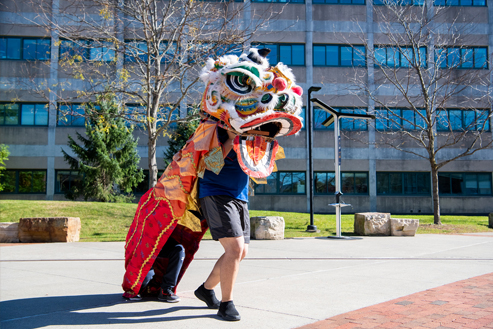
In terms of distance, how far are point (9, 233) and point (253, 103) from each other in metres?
9.57

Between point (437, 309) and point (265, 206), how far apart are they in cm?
2301

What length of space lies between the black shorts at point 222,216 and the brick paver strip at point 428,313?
95 centimetres

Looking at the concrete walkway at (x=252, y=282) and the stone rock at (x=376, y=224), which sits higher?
the stone rock at (x=376, y=224)

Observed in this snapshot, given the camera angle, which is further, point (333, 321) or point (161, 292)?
point (161, 292)

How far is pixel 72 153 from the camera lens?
87.5 ft

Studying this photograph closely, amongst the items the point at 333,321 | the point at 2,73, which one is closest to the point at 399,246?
the point at 333,321

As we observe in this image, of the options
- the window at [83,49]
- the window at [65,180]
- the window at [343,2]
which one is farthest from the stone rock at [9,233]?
the window at [343,2]

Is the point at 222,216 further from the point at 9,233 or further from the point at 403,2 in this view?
the point at 403,2

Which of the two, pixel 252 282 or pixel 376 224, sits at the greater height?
pixel 376 224

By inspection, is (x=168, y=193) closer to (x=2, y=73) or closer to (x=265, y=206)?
(x=265, y=206)

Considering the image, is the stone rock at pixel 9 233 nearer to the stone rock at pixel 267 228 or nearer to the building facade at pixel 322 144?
the stone rock at pixel 267 228

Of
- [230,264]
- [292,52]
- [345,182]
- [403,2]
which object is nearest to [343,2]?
[292,52]

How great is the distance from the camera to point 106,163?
23844 mm

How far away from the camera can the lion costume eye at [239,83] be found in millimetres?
3600
